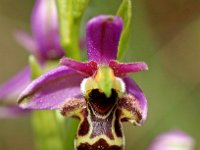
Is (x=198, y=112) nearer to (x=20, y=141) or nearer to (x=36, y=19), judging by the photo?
(x=20, y=141)

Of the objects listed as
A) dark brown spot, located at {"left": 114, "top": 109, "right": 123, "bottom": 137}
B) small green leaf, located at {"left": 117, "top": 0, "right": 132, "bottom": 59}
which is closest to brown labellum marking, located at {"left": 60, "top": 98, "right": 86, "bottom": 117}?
dark brown spot, located at {"left": 114, "top": 109, "right": 123, "bottom": 137}

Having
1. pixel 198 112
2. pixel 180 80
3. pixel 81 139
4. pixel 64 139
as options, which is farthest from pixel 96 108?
pixel 180 80

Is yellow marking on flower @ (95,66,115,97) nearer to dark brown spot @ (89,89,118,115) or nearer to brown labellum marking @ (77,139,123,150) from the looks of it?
dark brown spot @ (89,89,118,115)

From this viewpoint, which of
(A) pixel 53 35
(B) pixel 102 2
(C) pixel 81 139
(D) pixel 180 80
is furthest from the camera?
(D) pixel 180 80

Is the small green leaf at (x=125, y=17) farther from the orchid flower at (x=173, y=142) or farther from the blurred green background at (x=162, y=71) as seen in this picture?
the blurred green background at (x=162, y=71)

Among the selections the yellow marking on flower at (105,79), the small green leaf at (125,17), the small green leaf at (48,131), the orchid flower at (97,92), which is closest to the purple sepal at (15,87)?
the small green leaf at (48,131)
